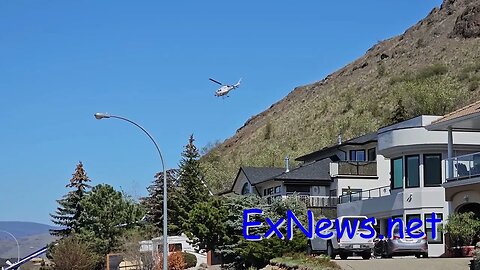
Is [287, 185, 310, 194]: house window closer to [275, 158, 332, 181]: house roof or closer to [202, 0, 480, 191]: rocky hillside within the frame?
[275, 158, 332, 181]: house roof

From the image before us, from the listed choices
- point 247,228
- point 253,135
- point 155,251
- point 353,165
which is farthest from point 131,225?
point 253,135

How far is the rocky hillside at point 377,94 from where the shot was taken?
89938mm

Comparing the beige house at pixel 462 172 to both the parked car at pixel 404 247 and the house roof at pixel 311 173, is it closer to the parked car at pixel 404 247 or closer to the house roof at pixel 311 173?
the parked car at pixel 404 247

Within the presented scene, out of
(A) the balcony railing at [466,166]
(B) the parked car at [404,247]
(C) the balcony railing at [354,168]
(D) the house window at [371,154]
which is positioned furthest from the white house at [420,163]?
(D) the house window at [371,154]

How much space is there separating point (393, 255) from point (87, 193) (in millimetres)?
37657

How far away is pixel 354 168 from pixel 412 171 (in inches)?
577

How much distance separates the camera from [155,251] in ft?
180

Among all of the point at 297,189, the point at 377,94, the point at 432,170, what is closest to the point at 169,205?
the point at 297,189

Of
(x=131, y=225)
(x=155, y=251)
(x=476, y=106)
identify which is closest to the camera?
(x=476, y=106)

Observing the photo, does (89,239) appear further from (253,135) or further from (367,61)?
(367,61)

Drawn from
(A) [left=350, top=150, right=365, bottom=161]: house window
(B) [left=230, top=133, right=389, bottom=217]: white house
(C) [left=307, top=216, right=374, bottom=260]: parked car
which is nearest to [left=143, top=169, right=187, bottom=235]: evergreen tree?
(B) [left=230, top=133, right=389, bottom=217]: white house

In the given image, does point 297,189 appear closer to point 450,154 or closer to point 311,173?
point 311,173

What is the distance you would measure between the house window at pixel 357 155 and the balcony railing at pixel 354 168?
6.74 feet

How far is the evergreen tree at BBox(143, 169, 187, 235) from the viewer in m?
66.2
